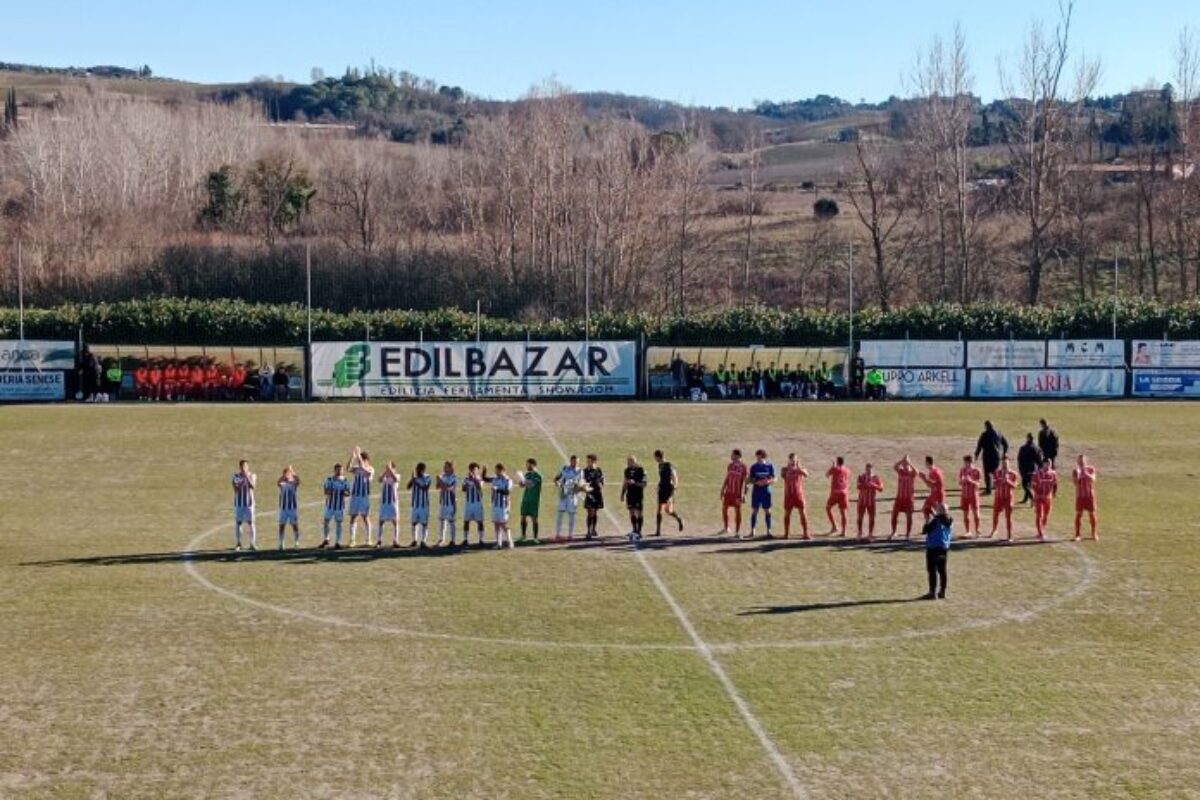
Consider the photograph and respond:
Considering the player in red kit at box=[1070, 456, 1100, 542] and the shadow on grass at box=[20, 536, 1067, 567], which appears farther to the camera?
the player in red kit at box=[1070, 456, 1100, 542]

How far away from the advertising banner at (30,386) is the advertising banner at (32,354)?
0.23 meters

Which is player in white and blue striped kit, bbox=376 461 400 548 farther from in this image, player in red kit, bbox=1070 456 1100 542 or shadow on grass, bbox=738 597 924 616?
player in red kit, bbox=1070 456 1100 542

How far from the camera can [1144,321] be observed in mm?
59406

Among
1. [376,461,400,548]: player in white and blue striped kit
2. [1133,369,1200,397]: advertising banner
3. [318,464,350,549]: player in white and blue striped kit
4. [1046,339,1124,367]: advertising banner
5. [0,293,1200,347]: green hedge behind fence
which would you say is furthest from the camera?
[0,293,1200,347]: green hedge behind fence

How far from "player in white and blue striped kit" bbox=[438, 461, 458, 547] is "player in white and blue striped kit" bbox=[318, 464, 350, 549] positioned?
1771 millimetres

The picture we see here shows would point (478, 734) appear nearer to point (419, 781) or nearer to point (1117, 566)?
point (419, 781)

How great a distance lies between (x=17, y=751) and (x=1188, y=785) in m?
12.1

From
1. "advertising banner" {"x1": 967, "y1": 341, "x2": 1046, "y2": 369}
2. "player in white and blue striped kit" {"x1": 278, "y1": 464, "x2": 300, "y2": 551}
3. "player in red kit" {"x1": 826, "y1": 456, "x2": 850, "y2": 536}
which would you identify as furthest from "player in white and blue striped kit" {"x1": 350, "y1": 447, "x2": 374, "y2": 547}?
"advertising banner" {"x1": 967, "y1": 341, "x2": 1046, "y2": 369}

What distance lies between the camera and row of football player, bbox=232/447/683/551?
2475 centimetres

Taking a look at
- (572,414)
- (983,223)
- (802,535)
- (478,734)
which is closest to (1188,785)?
(478,734)

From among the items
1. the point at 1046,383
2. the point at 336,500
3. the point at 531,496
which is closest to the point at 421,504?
the point at 336,500

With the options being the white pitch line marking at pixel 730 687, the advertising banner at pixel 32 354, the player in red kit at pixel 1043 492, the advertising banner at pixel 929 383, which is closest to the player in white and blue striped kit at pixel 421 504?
the white pitch line marking at pixel 730 687

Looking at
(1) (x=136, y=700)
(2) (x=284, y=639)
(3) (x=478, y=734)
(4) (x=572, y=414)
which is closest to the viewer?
(3) (x=478, y=734)

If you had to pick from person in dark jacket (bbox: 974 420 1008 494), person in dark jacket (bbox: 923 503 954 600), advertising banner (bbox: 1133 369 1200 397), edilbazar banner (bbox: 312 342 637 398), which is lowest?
person in dark jacket (bbox: 923 503 954 600)
